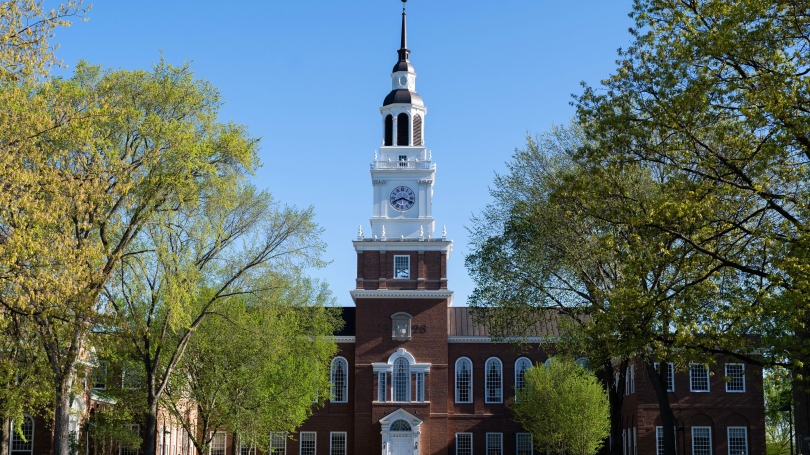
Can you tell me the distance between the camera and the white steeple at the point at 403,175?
58.0 metres

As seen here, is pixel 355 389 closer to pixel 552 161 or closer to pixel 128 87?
pixel 552 161

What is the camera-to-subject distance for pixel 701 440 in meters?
55.2

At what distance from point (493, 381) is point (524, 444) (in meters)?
4.11

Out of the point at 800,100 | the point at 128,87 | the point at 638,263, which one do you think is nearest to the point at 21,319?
the point at 128,87

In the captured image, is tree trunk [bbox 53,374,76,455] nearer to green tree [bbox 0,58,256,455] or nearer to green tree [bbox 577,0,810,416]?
green tree [bbox 0,58,256,455]

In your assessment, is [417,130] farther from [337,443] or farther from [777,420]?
[777,420]

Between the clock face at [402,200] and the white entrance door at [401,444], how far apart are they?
13046 mm

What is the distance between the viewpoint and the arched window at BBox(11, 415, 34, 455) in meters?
46.5

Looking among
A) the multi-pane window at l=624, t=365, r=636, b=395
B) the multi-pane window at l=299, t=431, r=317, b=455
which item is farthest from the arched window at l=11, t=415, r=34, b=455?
the multi-pane window at l=624, t=365, r=636, b=395

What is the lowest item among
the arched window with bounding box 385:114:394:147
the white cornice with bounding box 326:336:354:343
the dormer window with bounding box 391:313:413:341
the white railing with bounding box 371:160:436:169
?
the white cornice with bounding box 326:336:354:343

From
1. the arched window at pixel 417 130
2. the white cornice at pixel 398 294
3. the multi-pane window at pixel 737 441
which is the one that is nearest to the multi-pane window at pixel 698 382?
the multi-pane window at pixel 737 441

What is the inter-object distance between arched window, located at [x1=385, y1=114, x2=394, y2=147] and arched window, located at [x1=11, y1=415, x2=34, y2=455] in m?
24.9

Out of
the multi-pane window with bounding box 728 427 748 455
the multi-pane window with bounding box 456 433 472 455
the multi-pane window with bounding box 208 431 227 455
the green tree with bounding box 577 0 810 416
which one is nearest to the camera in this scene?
the green tree with bounding box 577 0 810 416

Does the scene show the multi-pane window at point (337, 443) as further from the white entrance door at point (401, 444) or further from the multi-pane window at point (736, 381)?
the multi-pane window at point (736, 381)
